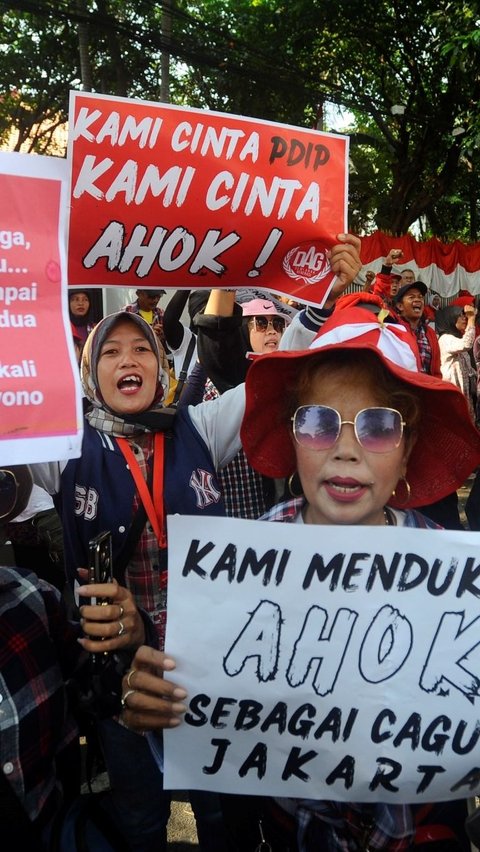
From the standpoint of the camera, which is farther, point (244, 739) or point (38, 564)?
point (38, 564)

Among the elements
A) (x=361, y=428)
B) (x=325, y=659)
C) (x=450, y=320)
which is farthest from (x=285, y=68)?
(x=325, y=659)

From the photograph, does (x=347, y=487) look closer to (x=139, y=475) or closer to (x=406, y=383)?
(x=406, y=383)

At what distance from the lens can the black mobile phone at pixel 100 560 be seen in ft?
4.40

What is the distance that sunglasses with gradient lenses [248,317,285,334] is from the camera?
13.0 ft

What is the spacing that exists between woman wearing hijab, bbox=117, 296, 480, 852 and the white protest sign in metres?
0.08

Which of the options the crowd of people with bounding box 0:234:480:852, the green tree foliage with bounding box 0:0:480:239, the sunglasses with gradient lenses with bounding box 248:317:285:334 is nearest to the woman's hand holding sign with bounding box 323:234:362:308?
the crowd of people with bounding box 0:234:480:852

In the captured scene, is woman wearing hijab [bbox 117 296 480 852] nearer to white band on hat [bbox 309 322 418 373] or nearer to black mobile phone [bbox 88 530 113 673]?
white band on hat [bbox 309 322 418 373]

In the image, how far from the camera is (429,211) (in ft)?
70.9

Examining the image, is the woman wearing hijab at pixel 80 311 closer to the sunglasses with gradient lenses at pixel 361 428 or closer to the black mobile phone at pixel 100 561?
the sunglasses with gradient lenses at pixel 361 428

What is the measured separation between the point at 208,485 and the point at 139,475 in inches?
8.6

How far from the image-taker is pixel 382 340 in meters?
1.61

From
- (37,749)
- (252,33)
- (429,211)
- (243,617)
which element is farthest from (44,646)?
(429,211)

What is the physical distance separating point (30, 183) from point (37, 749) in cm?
117

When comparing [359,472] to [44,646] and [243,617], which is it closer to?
[243,617]
